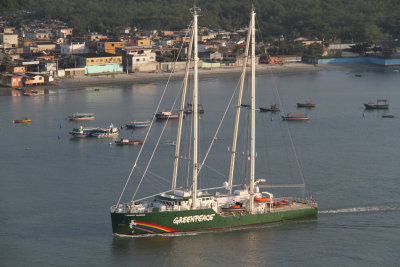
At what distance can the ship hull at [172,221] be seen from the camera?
72.7 feet

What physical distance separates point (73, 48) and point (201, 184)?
38.8 meters

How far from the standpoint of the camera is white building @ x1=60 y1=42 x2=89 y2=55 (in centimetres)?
6400

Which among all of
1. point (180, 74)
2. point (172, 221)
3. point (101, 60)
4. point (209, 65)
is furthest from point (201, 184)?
point (209, 65)

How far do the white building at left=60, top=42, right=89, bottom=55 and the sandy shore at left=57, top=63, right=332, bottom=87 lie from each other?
6946mm

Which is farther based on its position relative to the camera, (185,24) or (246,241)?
(185,24)

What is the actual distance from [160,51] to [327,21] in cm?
2263

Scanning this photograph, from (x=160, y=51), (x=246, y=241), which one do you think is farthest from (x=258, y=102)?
(x=246, y=241)

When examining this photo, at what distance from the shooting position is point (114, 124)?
4088cm

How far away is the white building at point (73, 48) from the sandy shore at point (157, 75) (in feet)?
22.8

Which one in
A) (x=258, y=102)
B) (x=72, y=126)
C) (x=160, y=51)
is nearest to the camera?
(x=72, y=126)

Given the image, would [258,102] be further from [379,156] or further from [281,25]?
[281,25]

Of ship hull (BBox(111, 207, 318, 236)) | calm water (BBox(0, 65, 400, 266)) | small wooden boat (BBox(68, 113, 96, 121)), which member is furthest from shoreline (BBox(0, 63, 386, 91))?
ship hull (BBox(111, 207, 318, 236))

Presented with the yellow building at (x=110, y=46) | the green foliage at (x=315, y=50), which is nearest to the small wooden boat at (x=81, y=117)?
the yellow building at (x=110, y=46)

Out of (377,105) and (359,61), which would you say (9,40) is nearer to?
(359,61)
